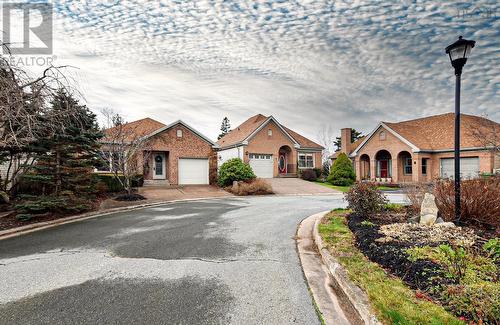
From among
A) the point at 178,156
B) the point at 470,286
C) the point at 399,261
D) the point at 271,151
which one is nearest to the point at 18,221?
the point at 399,261

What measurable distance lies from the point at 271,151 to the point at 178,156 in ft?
34.8

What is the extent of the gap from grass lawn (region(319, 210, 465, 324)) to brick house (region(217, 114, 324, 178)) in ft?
71.0

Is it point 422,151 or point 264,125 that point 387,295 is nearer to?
point 264,125

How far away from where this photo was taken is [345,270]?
3.83m

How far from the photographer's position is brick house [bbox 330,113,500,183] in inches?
858

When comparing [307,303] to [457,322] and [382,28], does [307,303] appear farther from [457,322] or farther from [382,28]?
[382,28]

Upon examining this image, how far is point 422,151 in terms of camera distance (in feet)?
A: 79.6

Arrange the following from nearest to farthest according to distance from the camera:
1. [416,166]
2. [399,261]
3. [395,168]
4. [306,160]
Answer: [399,261]
[416,166]
[395,168]
[306,160]

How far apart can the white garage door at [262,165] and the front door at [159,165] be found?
355 inches

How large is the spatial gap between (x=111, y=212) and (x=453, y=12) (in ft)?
49.1

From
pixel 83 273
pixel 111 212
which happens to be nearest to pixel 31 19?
pixel 111 212

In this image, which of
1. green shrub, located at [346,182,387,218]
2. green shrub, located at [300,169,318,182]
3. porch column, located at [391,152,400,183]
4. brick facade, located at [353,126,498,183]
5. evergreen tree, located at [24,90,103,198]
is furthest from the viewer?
green shrub, located at [300,169,318,182]

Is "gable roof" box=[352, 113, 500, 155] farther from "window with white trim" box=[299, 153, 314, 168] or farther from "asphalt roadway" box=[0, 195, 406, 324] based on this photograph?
"asphalt roadway" box=[0, 195, 406, 324]

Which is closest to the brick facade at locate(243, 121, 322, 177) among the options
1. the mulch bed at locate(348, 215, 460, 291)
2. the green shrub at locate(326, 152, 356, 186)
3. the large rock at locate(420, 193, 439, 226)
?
the green shrub at locate(326, 152, 356, 186)
